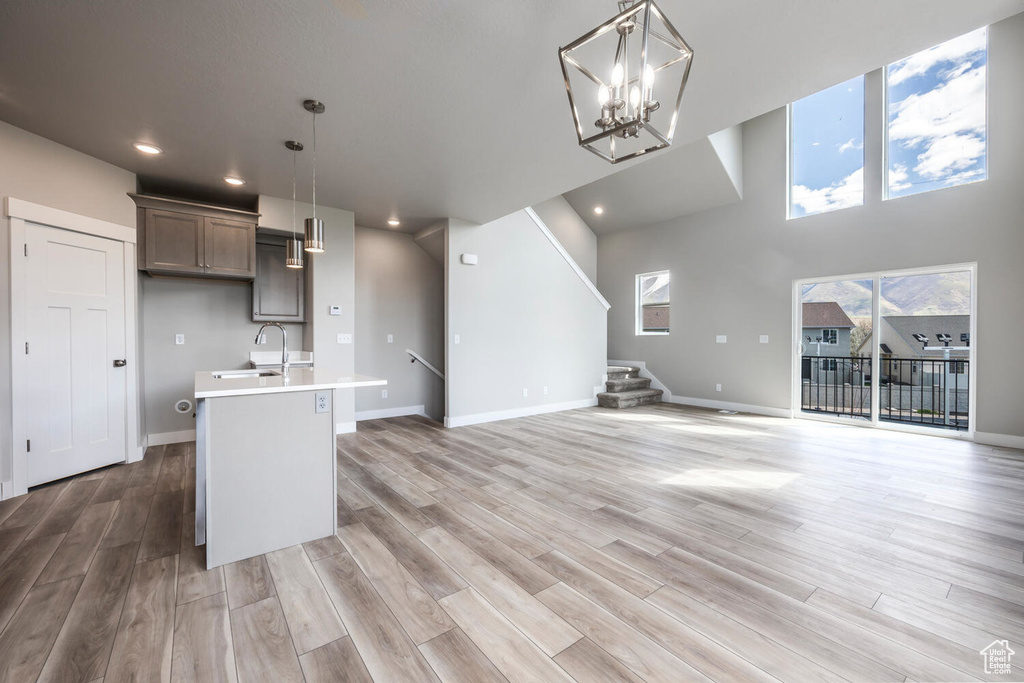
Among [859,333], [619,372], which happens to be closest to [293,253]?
[619,372]

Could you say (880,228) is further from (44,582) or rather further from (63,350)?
(63,350)

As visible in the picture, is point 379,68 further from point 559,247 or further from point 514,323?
point 559,247

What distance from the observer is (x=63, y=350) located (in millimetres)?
3451

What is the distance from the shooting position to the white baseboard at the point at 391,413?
19.7ft

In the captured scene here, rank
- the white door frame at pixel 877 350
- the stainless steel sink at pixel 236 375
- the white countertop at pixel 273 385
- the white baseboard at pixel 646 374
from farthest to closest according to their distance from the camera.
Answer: the white baseboard at pixel 646 374, the white door frame at pixel 877 350, the stainless steel sink at pixel 236 375, the white countertop at pixel 273 385

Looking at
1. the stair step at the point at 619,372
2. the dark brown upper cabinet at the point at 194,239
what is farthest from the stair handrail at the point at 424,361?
the stair step at the point at 619,372

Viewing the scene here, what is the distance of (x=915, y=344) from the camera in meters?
5.20

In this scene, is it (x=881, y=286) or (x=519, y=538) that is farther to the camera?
(x=881, y=286)

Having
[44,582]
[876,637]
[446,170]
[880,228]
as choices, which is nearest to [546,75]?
[446,170]

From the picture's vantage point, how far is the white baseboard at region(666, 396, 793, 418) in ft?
20.5

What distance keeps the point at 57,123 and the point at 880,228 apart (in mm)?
8337

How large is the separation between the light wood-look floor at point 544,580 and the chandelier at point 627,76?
1.90 meters

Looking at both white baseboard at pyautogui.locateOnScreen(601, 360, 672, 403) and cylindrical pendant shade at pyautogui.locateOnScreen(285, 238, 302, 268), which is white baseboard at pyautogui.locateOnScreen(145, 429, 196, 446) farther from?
white baseboard at pyautogui.locateOnScreen(601, 360, 672, 403)

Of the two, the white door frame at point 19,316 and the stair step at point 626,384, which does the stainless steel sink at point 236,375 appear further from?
the stair step at point 626,384
